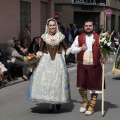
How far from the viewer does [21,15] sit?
1695 centimetres

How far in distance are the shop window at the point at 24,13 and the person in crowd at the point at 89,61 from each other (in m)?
9.52

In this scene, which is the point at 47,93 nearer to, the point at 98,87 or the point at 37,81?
the point at 37,81

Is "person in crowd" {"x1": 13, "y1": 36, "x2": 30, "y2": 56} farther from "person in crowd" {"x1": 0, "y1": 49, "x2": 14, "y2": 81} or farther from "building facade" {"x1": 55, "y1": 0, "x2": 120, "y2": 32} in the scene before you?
"building facade" {"x1": 55, "y1": 0, "x2": 120, "y2": 32}

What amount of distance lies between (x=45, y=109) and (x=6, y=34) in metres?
7.31

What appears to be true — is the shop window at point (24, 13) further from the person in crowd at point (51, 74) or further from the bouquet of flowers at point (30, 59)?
the person in crowd at point (51, 74)

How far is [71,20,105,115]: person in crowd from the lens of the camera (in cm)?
763

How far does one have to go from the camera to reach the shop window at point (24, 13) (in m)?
17.0

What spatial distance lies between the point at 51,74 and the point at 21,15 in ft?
31.4

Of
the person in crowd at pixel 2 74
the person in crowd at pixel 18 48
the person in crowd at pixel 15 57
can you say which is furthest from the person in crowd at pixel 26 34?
the person in crowd at pixel 2 74

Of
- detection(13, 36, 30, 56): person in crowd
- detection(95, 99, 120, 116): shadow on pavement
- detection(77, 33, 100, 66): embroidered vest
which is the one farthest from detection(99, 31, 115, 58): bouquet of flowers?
detection(13, 36, 30, 56): person in crowd

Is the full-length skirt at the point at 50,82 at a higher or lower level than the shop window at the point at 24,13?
lower

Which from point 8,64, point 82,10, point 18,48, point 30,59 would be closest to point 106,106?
point 8,64

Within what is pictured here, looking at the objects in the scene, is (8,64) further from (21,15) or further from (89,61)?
(89,61)

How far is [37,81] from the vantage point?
777 cm
